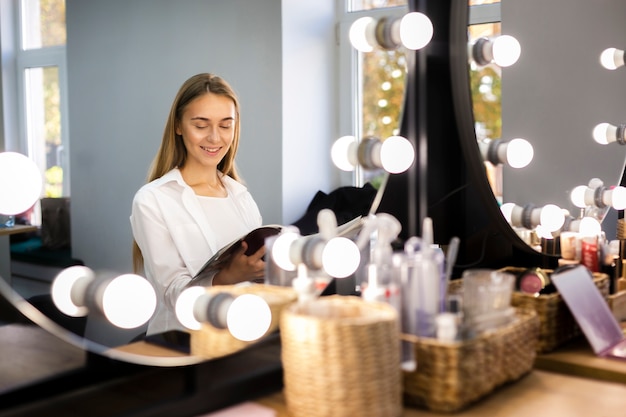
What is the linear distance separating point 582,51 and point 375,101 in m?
0.89

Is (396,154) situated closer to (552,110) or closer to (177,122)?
(177,122)

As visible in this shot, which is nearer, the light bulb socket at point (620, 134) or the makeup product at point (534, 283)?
the makeup product at point (534, 283)

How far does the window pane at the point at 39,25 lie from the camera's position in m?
0.88

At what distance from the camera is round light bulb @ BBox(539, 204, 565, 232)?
179 centimetres

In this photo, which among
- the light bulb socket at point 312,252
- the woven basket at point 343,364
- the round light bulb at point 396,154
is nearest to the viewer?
the woven basket at point 343,364

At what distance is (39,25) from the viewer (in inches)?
35.0

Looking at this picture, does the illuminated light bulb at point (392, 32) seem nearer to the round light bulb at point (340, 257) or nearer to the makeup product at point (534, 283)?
the round light bulb at point (340, 257)

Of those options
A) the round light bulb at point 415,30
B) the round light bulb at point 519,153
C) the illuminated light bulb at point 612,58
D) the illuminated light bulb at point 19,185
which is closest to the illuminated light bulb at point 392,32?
the round light bulb at point 415,30

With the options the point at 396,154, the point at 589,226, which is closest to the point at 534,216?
the point at 589,226

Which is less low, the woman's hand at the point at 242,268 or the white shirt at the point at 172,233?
the white shirt at the point at 172,233

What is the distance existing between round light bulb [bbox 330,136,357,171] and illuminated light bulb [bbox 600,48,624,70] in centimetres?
106

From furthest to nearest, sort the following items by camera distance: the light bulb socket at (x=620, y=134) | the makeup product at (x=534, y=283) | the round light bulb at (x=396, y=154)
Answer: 1. the light bulb socket at (x=620, y=134)
2. the makeup product at (x=534, y=283)
3. the round light bulb at (x=396, y=154)

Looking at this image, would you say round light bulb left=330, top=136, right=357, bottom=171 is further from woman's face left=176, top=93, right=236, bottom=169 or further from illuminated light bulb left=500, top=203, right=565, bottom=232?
illuminated light bulb left=500, top=203, right=565, bottom=232

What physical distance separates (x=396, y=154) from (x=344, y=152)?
0.12 metres
